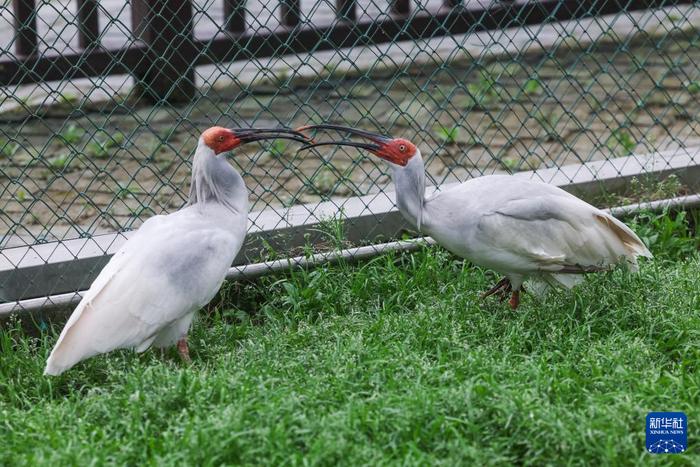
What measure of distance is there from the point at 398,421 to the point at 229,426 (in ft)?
1.70

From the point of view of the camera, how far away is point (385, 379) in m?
3.97

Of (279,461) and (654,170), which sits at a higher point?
(654,170)

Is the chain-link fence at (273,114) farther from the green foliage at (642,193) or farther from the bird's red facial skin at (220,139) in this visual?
the bird's red facial skin at (220,139)

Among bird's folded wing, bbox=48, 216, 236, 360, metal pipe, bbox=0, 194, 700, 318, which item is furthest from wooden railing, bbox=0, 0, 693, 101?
bird's folded wing, bbox=48, 216, 236, 360

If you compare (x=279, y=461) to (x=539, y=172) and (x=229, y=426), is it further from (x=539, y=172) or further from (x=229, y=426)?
(x=539, y=172)

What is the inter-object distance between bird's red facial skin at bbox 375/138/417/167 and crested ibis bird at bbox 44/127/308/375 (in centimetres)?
39

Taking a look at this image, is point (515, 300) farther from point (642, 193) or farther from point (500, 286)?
point (642, 193)

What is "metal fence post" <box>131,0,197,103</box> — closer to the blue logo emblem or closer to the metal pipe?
the metal pipe

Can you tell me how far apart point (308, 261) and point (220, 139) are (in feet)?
A: 2.79

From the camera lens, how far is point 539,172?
5801 mm

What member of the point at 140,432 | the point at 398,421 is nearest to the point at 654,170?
the point at 398,421

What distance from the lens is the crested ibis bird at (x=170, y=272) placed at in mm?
4047

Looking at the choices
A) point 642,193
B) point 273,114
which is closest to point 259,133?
point 273,114

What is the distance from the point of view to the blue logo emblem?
3502 mm
